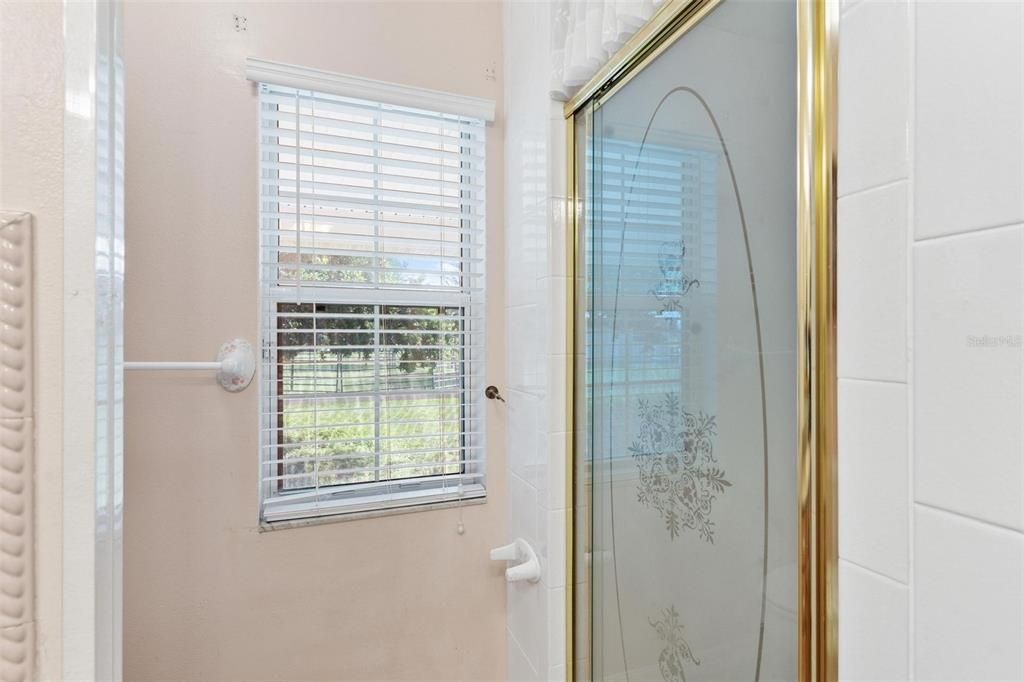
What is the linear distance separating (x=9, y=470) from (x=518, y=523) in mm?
989

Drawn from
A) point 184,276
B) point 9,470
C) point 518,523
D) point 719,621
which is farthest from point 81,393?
point 518,523

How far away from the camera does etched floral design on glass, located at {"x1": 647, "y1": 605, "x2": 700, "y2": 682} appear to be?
0.78 meters

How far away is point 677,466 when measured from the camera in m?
0.80

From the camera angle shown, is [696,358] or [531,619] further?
[531,619]
